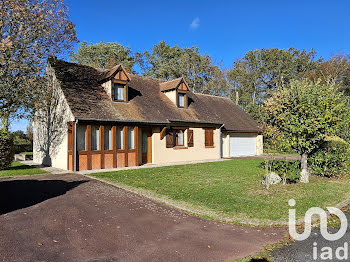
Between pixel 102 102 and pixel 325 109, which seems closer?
pixel 325 109

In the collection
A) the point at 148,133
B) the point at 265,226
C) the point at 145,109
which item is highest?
the point at 145,109

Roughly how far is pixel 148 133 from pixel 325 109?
33.2 ft

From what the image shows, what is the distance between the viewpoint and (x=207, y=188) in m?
9.08

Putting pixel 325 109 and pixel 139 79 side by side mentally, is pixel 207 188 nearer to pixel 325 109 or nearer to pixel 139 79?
pixel 325 109

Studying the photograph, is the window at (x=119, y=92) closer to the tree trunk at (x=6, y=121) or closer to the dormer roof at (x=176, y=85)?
the dormer roof at (x=176, y=85)

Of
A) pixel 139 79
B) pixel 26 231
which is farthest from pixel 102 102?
pixel 26 231

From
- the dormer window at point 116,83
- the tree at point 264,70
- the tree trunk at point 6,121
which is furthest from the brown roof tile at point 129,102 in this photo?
the tree at point 264,70

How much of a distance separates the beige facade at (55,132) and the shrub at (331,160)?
1154 centimetres

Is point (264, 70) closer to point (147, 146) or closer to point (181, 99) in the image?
point (181, 99)

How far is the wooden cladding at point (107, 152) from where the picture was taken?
13.4 m

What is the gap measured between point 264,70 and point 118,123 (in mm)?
33397

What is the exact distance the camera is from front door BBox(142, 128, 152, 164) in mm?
16594

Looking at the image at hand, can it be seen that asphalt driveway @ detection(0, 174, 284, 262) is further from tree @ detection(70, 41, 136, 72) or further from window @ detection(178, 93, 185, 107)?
tree @ detection(70, 41, 136, 72)

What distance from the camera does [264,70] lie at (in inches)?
1635
